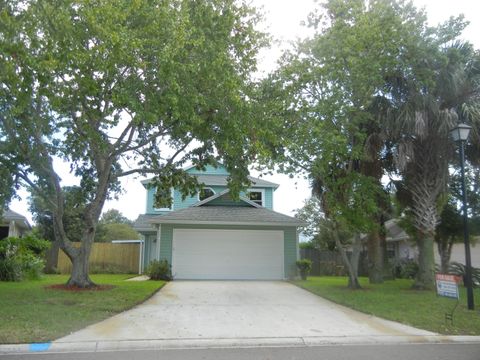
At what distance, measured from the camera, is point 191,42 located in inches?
432

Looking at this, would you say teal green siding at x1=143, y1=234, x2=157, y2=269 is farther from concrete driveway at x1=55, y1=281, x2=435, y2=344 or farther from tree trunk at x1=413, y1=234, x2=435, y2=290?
tree trunk at x1=413, y1=234, x2=435, y2=290

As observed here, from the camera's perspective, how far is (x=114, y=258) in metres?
25.1

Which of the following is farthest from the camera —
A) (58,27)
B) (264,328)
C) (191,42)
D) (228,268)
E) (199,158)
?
(228,268)

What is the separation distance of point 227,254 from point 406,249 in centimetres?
1332

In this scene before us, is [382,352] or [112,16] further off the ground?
[112,16]

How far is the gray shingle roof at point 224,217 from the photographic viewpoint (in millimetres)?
20578

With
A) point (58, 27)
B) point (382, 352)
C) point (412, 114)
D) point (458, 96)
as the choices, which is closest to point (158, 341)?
point (382, 352)

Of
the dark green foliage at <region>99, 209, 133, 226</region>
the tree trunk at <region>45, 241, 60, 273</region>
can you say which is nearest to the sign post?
the tree trunk at <region>45, 241, 60, 273</region>

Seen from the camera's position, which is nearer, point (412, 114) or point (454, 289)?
point (454, 289)

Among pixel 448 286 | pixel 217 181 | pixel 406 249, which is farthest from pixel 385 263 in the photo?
pixel 448 286

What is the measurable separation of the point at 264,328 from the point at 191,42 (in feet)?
23.0

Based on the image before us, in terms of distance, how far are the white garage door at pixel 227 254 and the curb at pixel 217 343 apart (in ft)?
40.9

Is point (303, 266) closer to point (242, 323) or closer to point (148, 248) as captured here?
point (148, 248)

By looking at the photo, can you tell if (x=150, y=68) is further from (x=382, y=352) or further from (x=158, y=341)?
(x=382, y=352)
